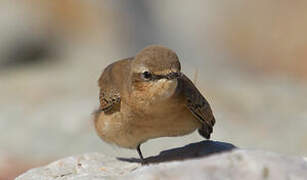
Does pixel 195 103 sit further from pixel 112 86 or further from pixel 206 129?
pixel 112 86

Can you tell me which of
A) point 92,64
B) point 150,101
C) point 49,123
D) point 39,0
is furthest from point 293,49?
point 150,101

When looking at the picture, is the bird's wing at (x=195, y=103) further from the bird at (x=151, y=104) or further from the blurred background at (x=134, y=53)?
the blurred background at (x=134, y=53)

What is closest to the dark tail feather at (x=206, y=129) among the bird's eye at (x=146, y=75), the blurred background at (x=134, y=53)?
the bird's eye at (x=146, y=75)

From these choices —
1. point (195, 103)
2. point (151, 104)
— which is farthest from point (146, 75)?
point (195, 103)

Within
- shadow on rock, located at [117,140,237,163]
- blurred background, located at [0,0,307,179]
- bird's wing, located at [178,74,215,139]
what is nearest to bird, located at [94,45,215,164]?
bird's wing, located at [178,74,215,139]

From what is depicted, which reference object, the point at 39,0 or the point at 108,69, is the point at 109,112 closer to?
the point at 108,69

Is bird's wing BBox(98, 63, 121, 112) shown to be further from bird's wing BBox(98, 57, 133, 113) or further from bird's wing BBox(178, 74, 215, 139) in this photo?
bird's wing BBox(178, 74, 215, 139)
